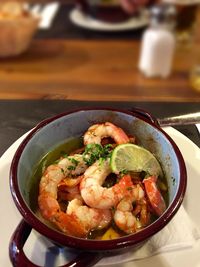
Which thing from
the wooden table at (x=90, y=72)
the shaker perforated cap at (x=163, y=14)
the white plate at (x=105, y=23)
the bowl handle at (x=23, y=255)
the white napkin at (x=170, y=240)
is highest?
the bowl handle at (x=23, y=255)

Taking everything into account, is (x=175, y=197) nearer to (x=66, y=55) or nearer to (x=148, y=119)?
(x=148, y=119)

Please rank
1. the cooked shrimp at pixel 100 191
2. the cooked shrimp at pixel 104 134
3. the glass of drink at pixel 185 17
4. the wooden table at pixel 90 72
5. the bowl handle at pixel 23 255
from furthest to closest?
the glass of drink at pixel 185 17 < the wooden table at pixel 90 72 < the cooked shrimp at pixel 104 134 < the cooked shrimp at pixel 100 191 < the bowl handle at pixel 23 255

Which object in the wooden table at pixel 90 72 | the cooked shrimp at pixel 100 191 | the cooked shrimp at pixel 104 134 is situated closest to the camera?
the cooked shrimp at pixel 100 191

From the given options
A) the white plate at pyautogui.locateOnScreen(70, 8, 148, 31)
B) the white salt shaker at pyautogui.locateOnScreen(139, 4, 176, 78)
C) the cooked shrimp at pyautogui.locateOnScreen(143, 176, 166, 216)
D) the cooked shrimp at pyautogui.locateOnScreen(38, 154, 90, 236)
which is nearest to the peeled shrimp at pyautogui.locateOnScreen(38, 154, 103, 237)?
the cooked shrimp at pyautogui.locateOnScreen(38, 154, 90, 236)

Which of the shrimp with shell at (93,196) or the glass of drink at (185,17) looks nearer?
the shrimp with shell at (93,196)

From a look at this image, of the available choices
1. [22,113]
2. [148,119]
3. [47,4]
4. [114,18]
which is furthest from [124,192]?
[47,4]

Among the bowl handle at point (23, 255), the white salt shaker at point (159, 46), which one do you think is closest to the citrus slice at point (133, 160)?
the bowl handle at point (23, 255)

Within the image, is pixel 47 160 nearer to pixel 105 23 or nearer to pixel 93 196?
pixel 93 196

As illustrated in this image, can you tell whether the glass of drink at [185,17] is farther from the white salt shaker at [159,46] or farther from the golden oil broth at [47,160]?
the golden oil broth at [47,160]

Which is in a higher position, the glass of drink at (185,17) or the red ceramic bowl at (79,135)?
the red ceramic bowl at (79,135)
